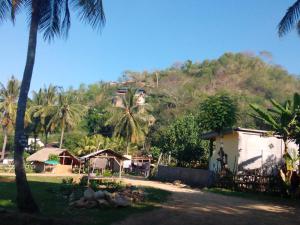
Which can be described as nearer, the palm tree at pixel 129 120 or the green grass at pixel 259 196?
the green grass at pixel 259 196

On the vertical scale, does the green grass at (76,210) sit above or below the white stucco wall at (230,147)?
below

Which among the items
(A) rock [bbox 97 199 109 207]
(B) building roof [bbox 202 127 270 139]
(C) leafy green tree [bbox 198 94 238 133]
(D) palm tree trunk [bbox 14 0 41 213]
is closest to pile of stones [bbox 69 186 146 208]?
(A) rock [bbox 97 199 109 207]

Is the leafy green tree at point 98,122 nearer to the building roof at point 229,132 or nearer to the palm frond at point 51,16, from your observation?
the building roof at point 229,132

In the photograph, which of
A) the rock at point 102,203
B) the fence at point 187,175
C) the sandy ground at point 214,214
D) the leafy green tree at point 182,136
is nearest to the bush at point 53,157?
the leafy green tree at point 182,136

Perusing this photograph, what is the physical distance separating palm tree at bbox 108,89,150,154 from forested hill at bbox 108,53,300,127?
2328 cm

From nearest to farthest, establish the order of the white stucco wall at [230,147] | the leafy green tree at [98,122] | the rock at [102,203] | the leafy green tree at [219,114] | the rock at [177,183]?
the rock at [102,203] → the white stucco wall at [230,147] → the rock at [177,183] → the leafy green tree at [219,114] → the leafy green tree at [98,122]

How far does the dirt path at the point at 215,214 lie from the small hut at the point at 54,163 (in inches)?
1168

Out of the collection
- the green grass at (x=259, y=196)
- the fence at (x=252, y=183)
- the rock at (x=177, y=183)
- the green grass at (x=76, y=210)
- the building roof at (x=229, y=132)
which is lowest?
the green grass at (x=76, y=210)

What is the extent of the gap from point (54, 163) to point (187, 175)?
2144cm

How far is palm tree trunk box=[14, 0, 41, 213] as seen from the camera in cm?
1052

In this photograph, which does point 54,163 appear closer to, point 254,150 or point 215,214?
point 254,150

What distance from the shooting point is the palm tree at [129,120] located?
179ft

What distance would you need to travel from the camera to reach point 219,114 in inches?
1028

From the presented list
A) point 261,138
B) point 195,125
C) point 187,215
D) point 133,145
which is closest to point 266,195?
point 261,138
